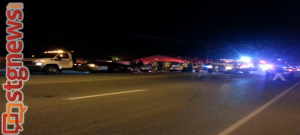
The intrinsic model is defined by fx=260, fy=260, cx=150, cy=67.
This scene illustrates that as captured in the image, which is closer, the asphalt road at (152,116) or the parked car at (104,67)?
the asphalt road at (152,116)

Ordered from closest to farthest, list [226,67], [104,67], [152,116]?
[152,116] < [104,67] < [226,67]

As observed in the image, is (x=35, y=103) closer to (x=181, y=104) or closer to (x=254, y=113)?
(x=181, y=104)

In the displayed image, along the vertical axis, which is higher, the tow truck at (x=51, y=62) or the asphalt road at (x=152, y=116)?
the tow truck at (x=51, y=62)

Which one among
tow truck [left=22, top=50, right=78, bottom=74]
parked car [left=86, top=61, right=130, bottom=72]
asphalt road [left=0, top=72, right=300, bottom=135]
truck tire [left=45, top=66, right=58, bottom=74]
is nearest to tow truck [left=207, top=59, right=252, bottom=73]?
parked car [left=86, top=61, right=130, bottom=72]

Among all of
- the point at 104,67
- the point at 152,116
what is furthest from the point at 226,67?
the point at 152,116

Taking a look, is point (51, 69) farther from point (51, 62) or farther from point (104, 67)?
Result: point (104, 67)

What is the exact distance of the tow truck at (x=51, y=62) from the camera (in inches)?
766

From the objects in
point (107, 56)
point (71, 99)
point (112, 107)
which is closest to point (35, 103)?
point (71, 99)

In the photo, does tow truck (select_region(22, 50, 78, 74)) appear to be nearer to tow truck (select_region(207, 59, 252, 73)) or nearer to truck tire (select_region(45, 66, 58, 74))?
truck tire (select_region(45, 66, 58, 74))

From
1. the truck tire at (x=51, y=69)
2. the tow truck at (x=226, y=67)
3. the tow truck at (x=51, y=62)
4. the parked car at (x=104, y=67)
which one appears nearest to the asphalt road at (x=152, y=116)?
the tow truck at (x=51, y=62)

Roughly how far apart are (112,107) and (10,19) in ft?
14.4

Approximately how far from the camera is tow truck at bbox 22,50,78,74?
19.5m

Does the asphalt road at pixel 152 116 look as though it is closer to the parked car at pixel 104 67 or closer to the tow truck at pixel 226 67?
the parked car at pixel 104 67

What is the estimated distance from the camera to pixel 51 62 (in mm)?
20359
